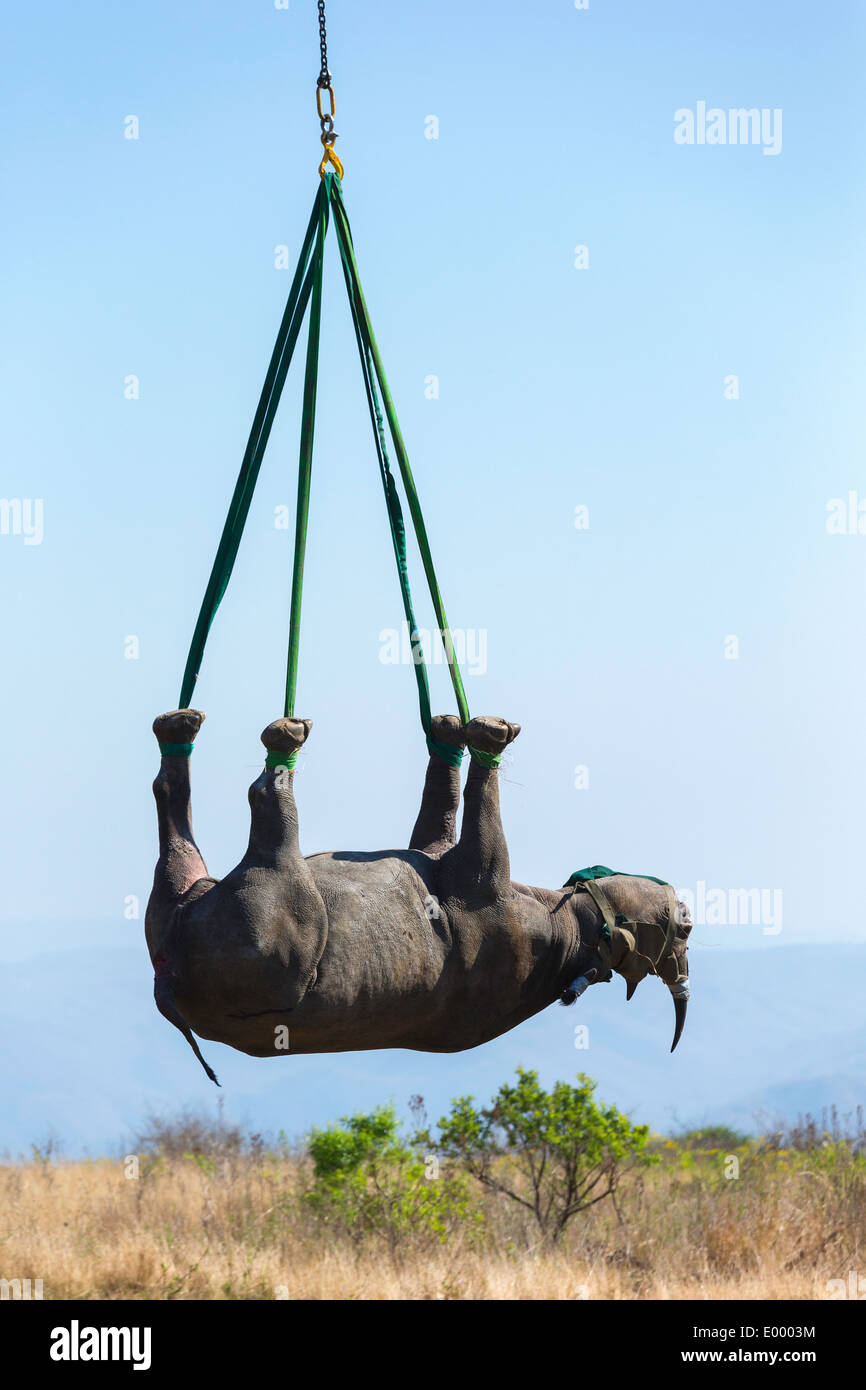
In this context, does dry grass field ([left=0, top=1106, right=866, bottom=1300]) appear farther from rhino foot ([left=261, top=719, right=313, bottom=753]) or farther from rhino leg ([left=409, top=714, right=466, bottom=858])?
rhino foot ([left=261, top=719, right=313, bottom=753])

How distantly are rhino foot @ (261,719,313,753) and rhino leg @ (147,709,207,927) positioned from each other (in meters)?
0.31

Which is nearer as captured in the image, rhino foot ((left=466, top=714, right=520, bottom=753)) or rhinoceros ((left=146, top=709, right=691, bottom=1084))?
rhinoceros ((left=146, top=709, right=691, bottom=1084))

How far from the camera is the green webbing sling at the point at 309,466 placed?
536 cm

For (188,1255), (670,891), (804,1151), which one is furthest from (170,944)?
(804,1151)

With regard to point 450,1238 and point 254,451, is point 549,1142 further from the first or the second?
point 254,451

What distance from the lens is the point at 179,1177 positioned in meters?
17.8

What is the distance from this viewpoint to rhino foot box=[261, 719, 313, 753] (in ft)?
16.6

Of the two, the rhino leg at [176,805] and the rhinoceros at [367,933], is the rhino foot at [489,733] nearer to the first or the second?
the rhinoceros at [367,933]

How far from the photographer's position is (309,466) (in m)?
5.57

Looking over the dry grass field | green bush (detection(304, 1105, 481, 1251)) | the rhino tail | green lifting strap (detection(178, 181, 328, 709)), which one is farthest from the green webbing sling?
green bush (detection(304, 1105, 481, 1251))

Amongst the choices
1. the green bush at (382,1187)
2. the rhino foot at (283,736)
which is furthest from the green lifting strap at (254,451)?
the green bush at (382,1187)

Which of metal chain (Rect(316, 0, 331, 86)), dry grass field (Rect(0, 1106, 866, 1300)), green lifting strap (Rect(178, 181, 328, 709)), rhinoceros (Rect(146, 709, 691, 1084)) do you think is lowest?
dry grass field (Rect(0, 1106, 866, 1300))

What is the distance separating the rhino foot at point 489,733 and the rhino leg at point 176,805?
0.97 m

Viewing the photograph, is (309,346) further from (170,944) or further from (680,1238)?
(680,1238)
